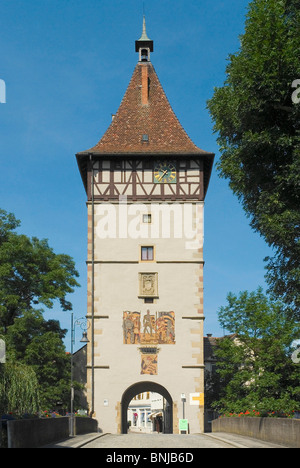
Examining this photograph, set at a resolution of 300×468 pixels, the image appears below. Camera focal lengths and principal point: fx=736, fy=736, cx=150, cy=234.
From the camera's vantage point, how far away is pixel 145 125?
41.7 meters

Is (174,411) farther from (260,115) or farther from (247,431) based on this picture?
(260,115)

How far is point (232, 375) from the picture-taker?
42.2 metres

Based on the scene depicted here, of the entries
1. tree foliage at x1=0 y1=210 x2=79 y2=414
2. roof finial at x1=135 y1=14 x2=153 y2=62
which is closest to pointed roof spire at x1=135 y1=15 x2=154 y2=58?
roof finial at x1=135 y1=14 x2=153 y2=62

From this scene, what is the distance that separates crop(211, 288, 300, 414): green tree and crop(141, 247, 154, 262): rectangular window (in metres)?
7.44

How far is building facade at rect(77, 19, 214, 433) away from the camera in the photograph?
A: 3622 cm

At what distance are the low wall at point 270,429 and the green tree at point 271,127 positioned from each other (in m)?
3.31

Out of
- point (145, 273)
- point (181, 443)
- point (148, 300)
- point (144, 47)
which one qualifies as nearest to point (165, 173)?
point (145, 273)

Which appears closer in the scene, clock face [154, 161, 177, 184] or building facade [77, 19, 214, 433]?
building facade [77, 19, 214, 433]

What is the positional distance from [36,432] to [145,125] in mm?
27233

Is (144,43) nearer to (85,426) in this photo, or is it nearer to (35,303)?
(35,303)

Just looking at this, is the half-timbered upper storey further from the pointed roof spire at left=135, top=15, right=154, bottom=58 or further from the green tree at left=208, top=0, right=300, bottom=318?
the green tree at left=208, top=0, right=300, bottom=318

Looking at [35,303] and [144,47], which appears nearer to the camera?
[35,303]

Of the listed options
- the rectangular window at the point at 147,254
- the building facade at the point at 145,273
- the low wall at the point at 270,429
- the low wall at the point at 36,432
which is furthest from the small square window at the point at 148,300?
the low wall at the point at 36,432
